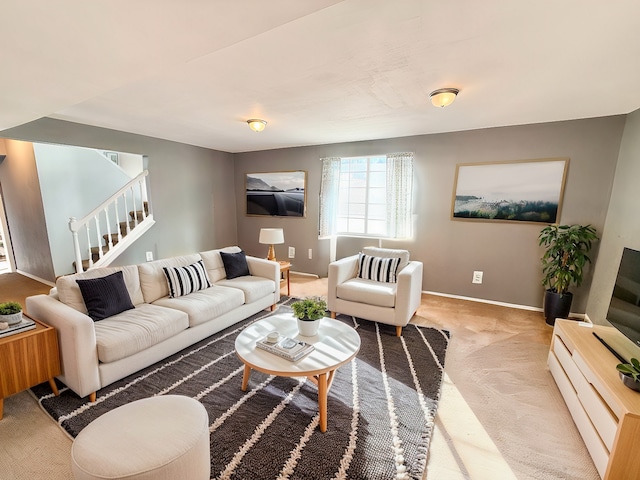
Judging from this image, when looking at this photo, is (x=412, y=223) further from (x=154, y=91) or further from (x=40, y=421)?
(x=40, y=421)

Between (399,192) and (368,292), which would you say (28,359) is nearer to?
(368,292)

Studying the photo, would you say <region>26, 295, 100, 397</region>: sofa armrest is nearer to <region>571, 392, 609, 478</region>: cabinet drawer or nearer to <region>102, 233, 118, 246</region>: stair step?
<region>102, 233, 118, 246</region>: stair step

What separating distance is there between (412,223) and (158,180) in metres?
3.89

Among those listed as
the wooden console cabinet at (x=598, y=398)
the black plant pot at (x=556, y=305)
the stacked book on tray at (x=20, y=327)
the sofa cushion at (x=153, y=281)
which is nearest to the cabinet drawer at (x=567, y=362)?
the wooden console cabinet at (x=598, y=398)

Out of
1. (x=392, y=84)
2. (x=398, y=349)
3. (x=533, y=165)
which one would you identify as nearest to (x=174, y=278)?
(x=398, y=349)

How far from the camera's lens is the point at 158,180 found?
4215 mm

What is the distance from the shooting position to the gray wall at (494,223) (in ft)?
10.0

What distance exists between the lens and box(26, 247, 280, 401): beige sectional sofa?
1.82 meters

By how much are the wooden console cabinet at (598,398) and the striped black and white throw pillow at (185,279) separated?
314cm

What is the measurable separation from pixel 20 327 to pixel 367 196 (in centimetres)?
398

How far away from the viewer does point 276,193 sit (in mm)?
5133

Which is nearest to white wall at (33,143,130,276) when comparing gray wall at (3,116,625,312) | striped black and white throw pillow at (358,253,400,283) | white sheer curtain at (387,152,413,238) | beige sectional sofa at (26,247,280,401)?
gray wall at (3,116,625,312)

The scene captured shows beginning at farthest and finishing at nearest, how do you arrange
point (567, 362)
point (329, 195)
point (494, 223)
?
1. point (329, 195)
2. point (494, 223)
3. point (567, 362)

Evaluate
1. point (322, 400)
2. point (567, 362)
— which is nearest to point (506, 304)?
point (567, 362)
